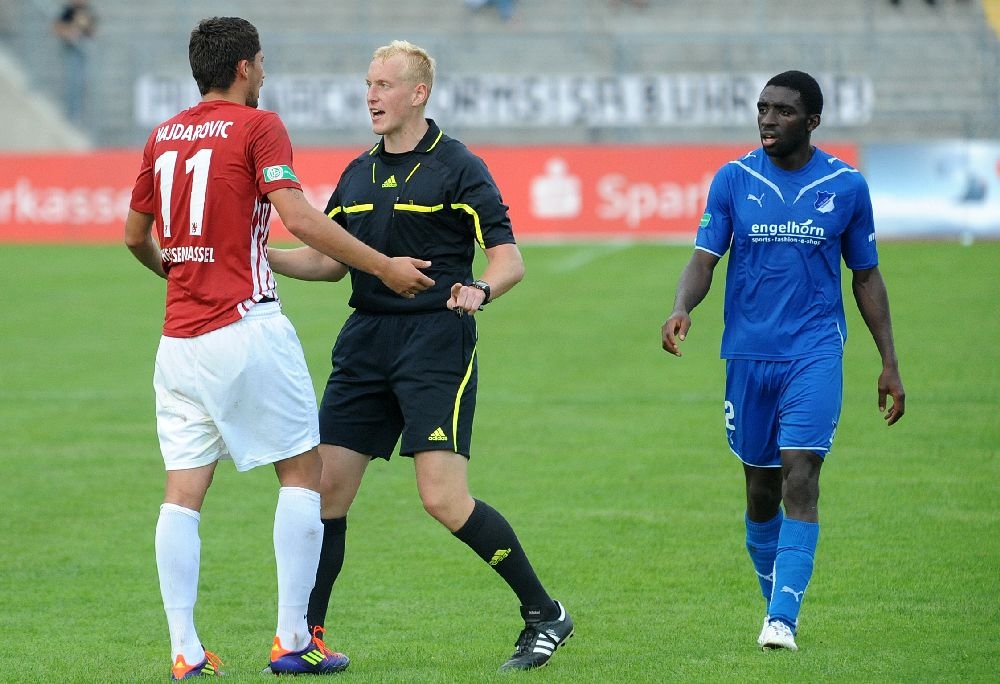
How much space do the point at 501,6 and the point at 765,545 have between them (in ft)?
96.5

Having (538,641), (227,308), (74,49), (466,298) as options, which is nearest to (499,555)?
(538,641)

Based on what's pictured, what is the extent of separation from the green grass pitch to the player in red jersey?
0.44 metres

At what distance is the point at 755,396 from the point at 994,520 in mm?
2724

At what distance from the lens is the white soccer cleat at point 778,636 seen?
5.62m

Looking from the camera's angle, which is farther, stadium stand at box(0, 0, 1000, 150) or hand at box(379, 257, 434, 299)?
stadium stand at box(0, 0, 1000, 150)

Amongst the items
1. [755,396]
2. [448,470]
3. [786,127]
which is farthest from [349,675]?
[786,127]

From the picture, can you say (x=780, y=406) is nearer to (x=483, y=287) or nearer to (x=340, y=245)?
(x=483, y=287)

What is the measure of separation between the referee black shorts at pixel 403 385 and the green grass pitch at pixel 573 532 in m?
0.81

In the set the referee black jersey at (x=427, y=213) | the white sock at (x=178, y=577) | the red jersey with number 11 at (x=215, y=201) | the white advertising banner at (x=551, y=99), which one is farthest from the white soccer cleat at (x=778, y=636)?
the white advertising banner at (x=551, y=99)

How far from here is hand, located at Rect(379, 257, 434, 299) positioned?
17.6 ft

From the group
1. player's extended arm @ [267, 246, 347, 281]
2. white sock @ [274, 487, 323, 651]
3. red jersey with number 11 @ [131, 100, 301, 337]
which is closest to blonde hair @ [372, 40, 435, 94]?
red jersey with number 11 @ [131, 100, 301, 337]

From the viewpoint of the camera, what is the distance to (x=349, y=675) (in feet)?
18.0

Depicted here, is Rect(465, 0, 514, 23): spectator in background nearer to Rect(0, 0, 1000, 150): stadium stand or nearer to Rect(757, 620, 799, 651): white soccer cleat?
Rect(0, 0, 1000, 150): stadium stand

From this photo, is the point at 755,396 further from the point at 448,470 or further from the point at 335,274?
the point at 335,274
